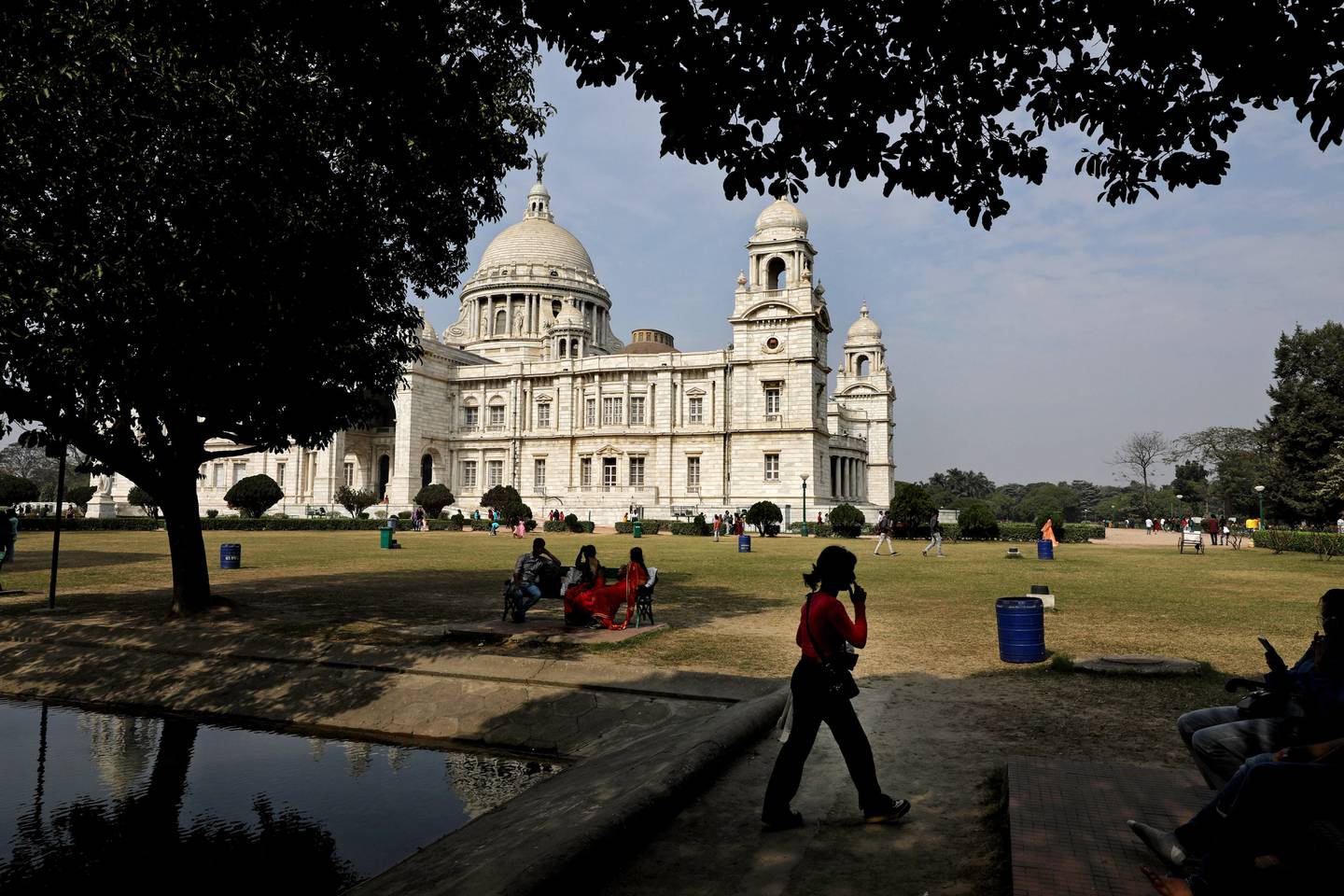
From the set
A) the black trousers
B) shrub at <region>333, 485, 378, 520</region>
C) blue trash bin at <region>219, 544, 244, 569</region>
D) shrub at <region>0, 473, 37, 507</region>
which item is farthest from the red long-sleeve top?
shrub at <region>0, 473, 37, 507</region>

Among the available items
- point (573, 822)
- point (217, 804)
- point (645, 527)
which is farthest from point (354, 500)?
point (573, 822)

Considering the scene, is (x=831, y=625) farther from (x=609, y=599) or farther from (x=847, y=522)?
(x=847, y=522)

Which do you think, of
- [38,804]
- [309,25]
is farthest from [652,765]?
[309,25]

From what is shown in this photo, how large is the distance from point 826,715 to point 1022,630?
536cm

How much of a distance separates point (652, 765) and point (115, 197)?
868cm

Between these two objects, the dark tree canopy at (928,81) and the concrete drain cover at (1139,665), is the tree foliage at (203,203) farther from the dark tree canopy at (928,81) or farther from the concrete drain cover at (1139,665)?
the concrete drain cover at (1139,665)

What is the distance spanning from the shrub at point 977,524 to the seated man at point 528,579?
3140 cm

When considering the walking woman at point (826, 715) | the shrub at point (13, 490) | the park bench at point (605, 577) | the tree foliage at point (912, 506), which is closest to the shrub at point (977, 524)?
the tree foliage at point (912, 506)

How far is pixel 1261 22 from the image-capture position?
4754mm

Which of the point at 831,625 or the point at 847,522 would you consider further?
the point at 847,522

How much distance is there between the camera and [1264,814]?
11.2ft

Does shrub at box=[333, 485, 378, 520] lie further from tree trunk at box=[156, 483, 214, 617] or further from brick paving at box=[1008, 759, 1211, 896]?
brick paving at box=[1008, 759, 1211, 896]

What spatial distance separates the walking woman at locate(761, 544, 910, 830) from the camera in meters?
4.78

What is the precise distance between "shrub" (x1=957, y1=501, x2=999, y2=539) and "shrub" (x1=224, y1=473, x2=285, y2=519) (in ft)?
128
